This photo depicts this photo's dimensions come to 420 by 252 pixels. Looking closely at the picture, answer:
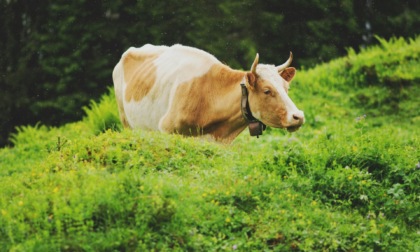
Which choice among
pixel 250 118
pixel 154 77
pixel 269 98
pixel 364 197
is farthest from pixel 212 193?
pixel 154 77

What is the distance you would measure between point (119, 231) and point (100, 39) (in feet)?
50.0

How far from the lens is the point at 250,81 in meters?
8.05

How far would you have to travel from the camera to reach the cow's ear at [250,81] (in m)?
8.00

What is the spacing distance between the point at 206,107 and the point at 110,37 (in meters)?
12.1

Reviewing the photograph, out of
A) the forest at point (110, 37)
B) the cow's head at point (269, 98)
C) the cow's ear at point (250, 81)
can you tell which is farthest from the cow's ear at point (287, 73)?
the forest at point (110, 37)

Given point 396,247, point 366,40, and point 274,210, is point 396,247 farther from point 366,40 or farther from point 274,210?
point 366,40

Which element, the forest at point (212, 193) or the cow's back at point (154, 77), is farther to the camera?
the cow's back at point (154, 77)

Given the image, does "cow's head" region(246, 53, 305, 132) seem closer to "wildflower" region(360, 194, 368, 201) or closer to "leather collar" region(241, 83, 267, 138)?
"leather collar" region(241, 83, 267, 138)

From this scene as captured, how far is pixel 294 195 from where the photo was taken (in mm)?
6656

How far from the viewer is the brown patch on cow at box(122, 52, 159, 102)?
9364 mm

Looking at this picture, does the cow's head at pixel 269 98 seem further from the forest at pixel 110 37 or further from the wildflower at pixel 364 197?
the forest at pixel 110 37

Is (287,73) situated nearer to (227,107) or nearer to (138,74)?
(227,107)

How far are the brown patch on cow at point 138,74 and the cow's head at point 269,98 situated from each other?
1.71 m

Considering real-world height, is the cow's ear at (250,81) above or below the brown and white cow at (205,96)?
above
